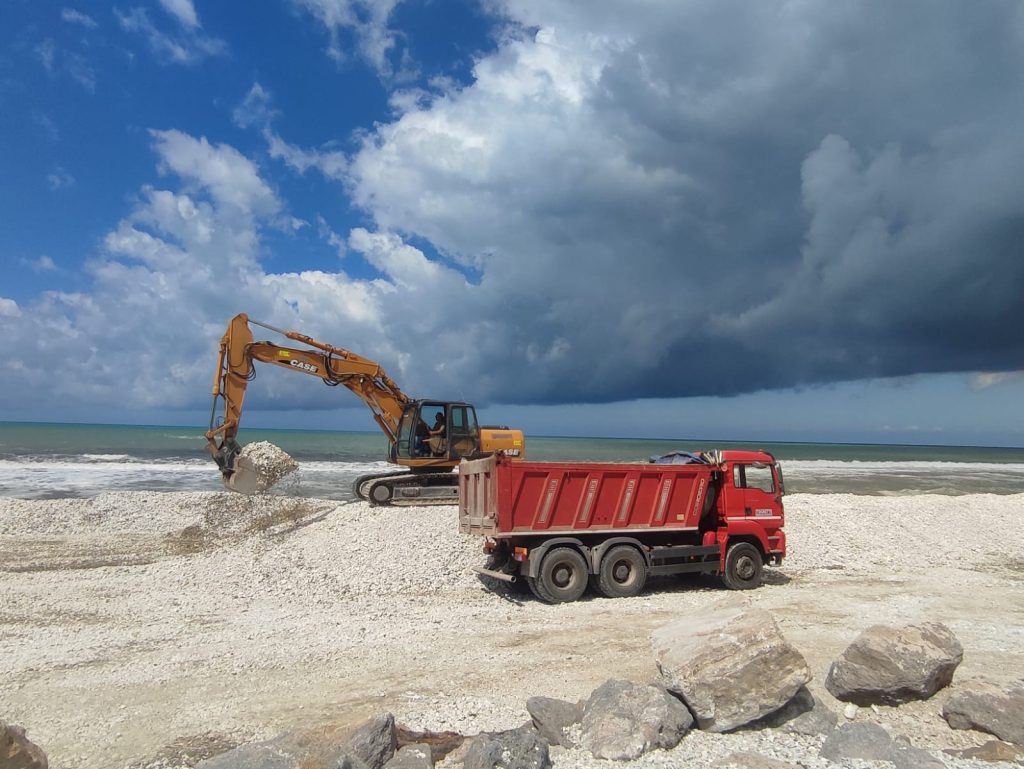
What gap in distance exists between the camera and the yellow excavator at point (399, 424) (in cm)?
1884

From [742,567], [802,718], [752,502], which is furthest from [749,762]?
[752,502]

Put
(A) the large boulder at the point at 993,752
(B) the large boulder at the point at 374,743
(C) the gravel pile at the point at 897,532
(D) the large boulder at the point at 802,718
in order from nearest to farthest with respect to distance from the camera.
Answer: (B) the large boulder at the point at 374,743 < (A) the large boulder at the point at 993,752 < (D) the large boulder at the point at 802,718 < (C) the gravel pile at the point at 897,532

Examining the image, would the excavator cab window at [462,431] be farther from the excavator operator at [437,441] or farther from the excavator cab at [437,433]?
the excavator operator at [437,441]

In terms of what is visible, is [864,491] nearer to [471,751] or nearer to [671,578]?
[671,578]

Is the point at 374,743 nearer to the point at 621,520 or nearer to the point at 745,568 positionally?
the point at 621,520

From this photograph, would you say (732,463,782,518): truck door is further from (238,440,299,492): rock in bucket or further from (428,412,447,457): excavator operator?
(238,440,299,492): rock in bucket

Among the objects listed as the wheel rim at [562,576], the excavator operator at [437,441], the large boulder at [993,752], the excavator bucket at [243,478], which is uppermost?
the excavator operator at [437,441]

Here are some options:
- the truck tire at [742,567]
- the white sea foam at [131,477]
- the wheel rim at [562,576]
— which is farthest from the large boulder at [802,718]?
the white sea foam at [131,477]

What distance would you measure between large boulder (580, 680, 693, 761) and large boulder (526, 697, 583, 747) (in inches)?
5.0

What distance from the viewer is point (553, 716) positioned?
19.9ft

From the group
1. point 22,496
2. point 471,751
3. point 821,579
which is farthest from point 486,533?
point 22,496

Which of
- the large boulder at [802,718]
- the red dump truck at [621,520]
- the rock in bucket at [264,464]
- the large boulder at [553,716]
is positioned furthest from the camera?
the rock in bucket at [264,464]

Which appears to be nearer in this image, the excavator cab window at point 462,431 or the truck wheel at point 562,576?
the truck wheel at point 562,576

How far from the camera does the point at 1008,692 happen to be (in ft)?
19.6
